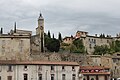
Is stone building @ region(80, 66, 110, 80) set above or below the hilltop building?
below

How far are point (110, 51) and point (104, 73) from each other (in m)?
34.7

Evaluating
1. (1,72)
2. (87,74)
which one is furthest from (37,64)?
(87,74)

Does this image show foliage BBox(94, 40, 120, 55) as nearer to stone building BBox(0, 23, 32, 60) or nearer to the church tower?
the church tower

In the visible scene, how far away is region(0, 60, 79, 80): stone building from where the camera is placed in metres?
58.7

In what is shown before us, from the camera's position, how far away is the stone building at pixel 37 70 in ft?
193

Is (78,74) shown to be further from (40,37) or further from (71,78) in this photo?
(40,37)

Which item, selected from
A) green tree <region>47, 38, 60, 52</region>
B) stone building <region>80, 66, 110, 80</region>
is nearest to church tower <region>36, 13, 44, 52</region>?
green tree <region>47, 38, 60, 52</region>

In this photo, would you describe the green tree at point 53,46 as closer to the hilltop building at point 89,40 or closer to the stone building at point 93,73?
the hilltop building at point 89,40

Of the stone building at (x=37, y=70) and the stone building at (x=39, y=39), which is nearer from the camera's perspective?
the stone building at (x=37, y=70)

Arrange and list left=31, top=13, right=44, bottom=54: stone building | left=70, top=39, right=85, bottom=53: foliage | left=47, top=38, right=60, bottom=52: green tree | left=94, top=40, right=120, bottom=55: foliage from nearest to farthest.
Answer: left=31, top=13, right=44, bottom=54: stone building
left=47, top=38, right=60, bottom=52: green tree
left=70, top=39, right=85, bottom=53: foliage
left=94, top=40, right=120, bottom=55: foliage

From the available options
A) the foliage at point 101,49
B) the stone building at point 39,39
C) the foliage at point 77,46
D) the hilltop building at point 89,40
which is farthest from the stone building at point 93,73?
the hilltop building at point 89,40

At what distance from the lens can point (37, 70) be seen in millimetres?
60531

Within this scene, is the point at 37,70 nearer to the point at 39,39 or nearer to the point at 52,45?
the point at 39,39

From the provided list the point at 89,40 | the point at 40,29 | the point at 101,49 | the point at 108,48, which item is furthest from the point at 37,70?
the point at 108,48
